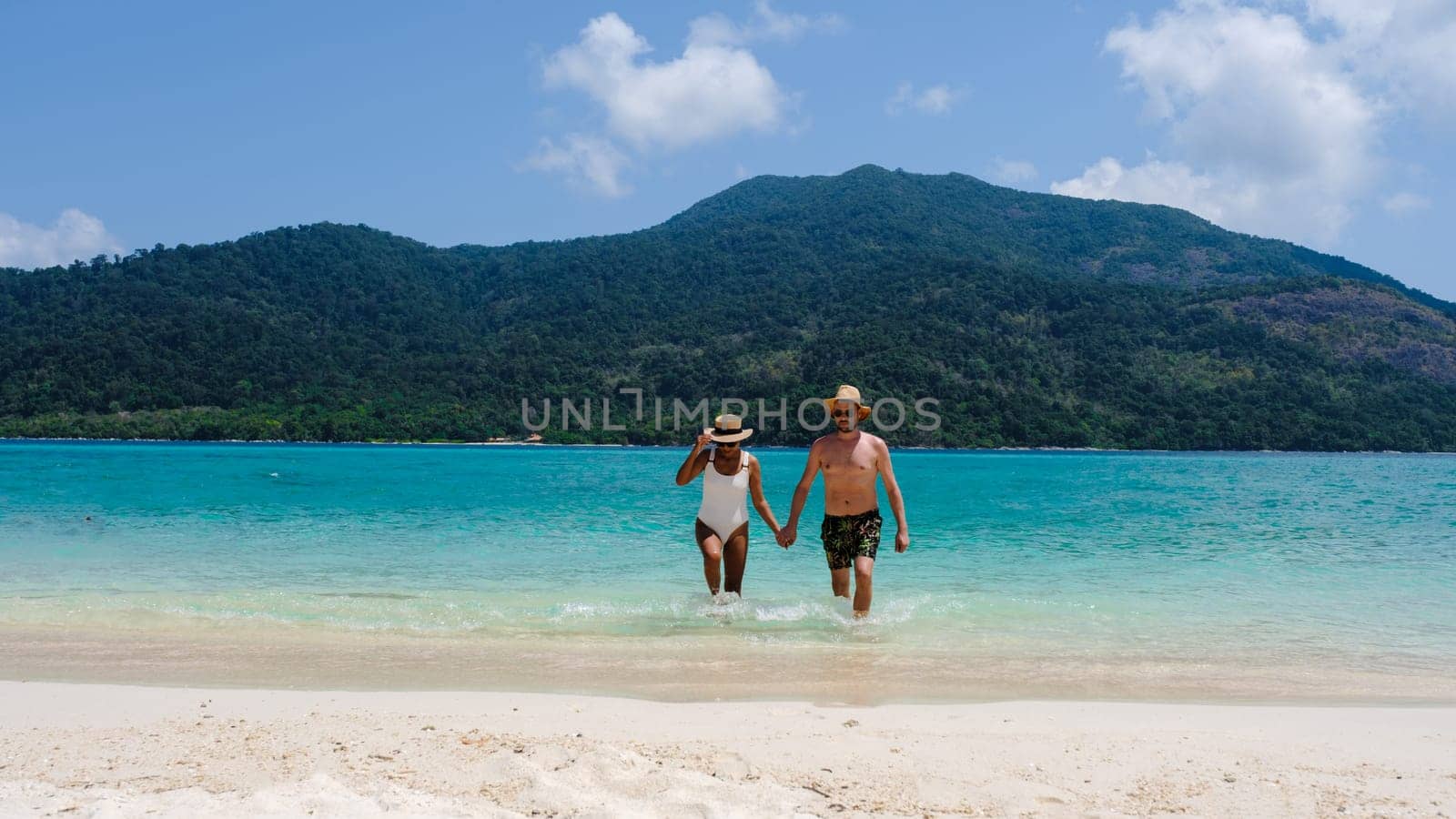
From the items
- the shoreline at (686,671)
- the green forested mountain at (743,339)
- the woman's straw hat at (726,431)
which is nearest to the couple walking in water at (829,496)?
the woman's straw hat at (726,431)

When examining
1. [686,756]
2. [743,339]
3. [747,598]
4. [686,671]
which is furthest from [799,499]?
[743,339]

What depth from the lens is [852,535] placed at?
25.2 ft

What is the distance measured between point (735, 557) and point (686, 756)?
404 cm

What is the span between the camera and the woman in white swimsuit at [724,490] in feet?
26.0

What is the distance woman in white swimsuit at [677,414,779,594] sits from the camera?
26.0 feet

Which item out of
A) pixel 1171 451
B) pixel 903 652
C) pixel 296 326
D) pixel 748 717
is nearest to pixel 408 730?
pixel 748 717

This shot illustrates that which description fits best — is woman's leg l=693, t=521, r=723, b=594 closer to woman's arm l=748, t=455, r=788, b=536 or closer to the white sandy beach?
woman's arm l=748, t=455, r=788, b=536

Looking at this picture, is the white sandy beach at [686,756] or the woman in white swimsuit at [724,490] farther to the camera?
the woman in white swimsuit at [724,490]

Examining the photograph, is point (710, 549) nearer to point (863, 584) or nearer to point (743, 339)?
point (863, 584)

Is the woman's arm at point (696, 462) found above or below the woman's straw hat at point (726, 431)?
below

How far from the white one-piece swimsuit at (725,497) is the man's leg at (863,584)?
3.50 feet

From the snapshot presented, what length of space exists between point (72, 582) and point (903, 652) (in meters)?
8.50

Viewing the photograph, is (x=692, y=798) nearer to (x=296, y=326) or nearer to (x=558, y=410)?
(x=558, y=410)

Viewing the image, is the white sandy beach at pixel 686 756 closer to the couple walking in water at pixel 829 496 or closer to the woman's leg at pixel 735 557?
the couple walking in water at pixel 829 496
